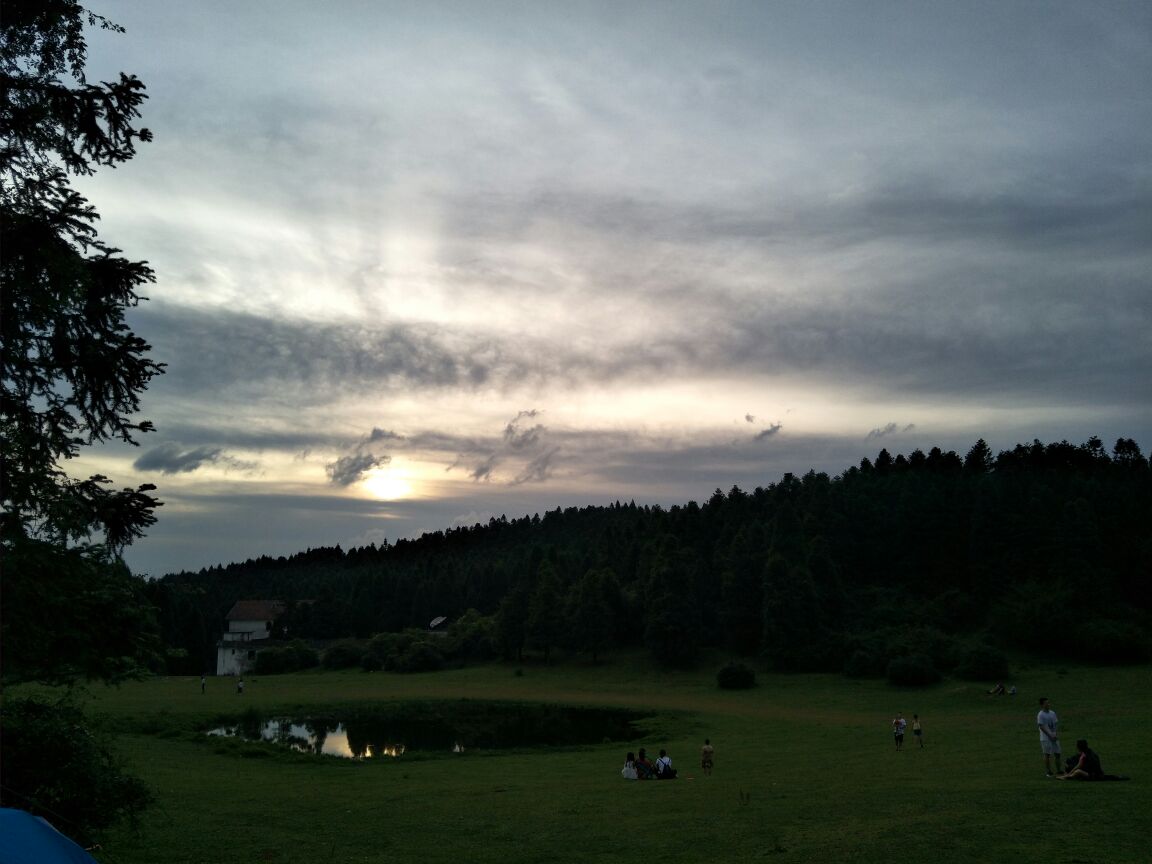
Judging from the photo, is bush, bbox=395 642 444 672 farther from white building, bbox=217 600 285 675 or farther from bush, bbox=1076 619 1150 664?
bush, bbox=1076 619 1150 664

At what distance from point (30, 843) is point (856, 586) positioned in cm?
11511

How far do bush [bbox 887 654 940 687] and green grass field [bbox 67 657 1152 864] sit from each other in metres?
10.0

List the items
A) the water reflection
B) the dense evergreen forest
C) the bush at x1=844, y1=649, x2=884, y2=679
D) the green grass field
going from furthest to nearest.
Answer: the dense evergreen forest, the bush at x1=844, y1=649, x2=884, y2=679, the water reflection, the green grass field

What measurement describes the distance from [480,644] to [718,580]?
33.5 metres

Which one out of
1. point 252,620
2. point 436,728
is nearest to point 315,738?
point 436,728

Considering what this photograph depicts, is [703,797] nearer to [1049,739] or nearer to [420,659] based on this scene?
[1049,739]

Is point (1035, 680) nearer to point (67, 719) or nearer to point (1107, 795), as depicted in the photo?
point (1107, 795)

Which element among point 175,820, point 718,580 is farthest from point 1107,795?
point 718,580

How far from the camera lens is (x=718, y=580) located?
111 meters

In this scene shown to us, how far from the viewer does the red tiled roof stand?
6427 inches

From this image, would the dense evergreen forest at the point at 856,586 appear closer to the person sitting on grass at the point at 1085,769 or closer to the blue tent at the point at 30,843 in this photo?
the person sitting on grass at the point at 1085,769

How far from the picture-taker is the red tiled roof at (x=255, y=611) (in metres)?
163

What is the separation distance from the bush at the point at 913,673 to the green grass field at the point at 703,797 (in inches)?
394

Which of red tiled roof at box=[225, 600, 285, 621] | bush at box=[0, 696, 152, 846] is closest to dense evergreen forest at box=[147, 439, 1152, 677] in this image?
red tiled roof at box=[225, 600, 285, 621]
